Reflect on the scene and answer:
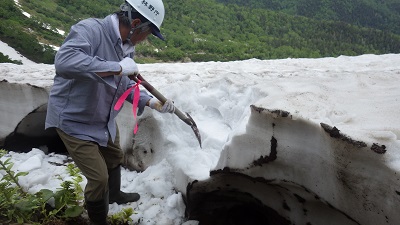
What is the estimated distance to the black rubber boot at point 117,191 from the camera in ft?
8.87

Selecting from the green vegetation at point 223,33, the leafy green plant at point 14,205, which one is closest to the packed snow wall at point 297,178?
the leafy green plant at point 14,205

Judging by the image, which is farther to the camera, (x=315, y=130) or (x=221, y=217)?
(x=221, y=217)

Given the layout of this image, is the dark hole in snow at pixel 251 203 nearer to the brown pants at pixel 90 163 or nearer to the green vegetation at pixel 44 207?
the green vegetation at pixel 44 207

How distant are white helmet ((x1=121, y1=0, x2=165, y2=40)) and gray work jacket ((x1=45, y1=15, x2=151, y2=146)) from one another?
188 millimetres

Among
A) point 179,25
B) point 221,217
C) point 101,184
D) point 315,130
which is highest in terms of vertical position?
point 315,130

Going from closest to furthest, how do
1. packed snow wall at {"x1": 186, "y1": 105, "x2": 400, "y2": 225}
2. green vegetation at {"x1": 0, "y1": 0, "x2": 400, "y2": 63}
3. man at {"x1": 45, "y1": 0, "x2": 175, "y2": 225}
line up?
packed snow wall at {"x1": 186, "y1": 105, "x2": 400, "y2": 225}
man at {"x1": 45, "y1": 0, "x2": 175, "y2": 225}
green vegetation at {"x1": 0, "y1": 0, "x2": 400, "y2": 63}

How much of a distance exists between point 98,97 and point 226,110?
128 centimetres

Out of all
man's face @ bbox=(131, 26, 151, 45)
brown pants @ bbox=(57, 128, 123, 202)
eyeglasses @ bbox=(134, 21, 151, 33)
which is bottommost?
brown pants @ bbox=(57, 128, 123, 202)

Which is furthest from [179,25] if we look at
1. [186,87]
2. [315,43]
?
[186,87]

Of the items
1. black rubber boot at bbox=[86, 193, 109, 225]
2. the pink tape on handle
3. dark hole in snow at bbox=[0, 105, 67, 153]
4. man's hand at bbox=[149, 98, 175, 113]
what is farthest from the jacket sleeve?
dark hole in snow at bbox=[0, 105, 67, 153]

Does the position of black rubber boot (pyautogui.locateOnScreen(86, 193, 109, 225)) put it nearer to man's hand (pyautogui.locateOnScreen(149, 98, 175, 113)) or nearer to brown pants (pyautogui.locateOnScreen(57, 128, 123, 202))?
brown pants (pyautogui.locateOnScreen(57, 128, 123, 202))

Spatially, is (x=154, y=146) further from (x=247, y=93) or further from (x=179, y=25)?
(x=179, y=25)

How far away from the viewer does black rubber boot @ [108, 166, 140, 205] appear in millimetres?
2703

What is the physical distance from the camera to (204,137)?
9.68ft
